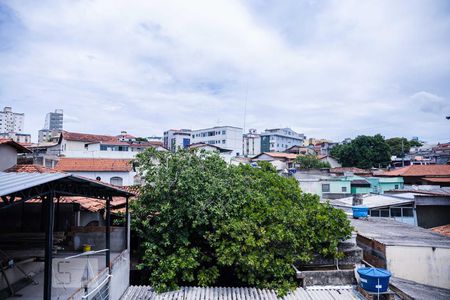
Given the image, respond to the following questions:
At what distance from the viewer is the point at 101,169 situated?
1025 inches

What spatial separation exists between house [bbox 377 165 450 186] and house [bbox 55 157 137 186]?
91.1ft

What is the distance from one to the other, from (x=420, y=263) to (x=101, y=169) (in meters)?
22.9

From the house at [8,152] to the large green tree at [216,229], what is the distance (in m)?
8.98

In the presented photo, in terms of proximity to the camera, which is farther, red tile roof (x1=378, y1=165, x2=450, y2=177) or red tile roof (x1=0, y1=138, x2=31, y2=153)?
red tile roof (x1=378, y1=165, x2=450, y2=177)

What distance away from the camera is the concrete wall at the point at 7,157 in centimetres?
1604

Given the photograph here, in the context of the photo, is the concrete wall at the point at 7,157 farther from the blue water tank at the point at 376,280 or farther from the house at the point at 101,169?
the blue water tank at the point at 376,280

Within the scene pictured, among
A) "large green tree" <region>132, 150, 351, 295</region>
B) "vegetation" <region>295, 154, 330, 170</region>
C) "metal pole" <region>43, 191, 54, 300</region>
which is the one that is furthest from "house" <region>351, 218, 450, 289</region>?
"vegetation" <region>295, 154, 330, 170</region>

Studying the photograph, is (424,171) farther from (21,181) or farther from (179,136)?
(179,136)

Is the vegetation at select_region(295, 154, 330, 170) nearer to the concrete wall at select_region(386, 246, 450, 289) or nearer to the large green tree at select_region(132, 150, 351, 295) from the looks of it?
the large green tree at select_region(132, 150, 351, 295)

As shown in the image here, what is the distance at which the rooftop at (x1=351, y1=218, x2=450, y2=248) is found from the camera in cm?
1124

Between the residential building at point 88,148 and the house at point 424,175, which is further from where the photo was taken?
the residential building at point 88,148

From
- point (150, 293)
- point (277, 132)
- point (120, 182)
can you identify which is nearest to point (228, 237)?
point (150, 293)

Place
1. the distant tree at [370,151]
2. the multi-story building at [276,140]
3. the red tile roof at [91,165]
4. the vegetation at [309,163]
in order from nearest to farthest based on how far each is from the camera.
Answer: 1. the red tile roof at [91,165]
2. the vegetation at [309,163]
3. the distant tree at [370,151]
4. the multi-story building at [276,140]

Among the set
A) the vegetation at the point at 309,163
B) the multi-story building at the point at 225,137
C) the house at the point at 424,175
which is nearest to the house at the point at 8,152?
the house at the point at 424,175
